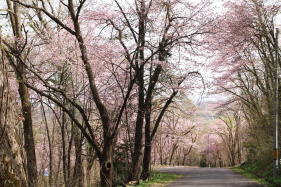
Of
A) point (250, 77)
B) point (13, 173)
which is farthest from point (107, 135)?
point (250, 77)

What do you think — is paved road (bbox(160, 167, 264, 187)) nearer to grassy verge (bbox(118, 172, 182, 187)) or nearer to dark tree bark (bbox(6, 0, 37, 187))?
grassy verge (bbox(118, 172, 182, 187))

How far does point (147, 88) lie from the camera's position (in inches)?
744

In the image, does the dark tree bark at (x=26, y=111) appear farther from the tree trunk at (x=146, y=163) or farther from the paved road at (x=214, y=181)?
the tree trunk at (x=146, y=163)

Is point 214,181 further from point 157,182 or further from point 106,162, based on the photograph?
point 106,162

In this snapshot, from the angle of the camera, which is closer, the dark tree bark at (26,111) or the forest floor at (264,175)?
the dark tree bark at (26,111)

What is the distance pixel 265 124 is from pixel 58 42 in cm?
1389

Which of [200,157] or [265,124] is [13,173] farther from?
[200,157]

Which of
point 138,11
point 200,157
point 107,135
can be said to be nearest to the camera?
point 107,135

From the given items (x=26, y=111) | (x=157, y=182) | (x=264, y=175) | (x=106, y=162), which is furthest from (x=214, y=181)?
(x=26, y=111)

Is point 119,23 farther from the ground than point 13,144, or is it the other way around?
point 119,23

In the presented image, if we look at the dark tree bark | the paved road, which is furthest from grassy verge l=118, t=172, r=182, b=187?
the dark tree bark

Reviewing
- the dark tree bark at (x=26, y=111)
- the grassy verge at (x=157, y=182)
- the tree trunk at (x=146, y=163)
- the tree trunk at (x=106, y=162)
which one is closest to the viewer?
the tree trunk at (x=106, y=162)

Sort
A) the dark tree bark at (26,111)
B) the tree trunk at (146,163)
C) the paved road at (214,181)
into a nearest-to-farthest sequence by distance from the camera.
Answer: the dark tree bark at (26,111)
the paved road at (214,181)
the tree trunk at (146,163)

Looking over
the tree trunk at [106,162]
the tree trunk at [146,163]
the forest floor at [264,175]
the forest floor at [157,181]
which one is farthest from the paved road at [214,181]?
the tree trunk at [106,162]
